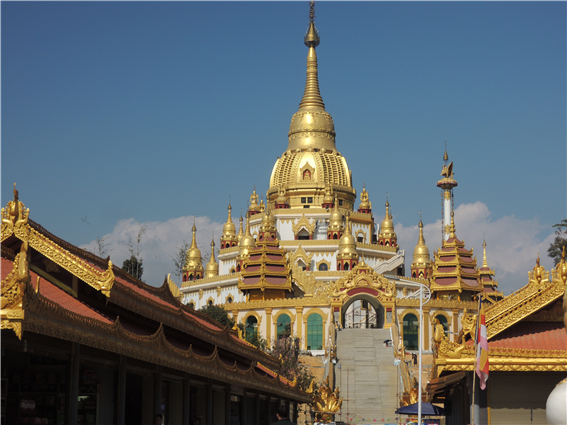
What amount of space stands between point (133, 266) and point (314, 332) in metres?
20.1

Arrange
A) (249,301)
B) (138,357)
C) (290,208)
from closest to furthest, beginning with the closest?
1. (138,357)
2. (249,301)
3. (290,208)

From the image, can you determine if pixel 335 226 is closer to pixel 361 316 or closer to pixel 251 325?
pixel 361 316

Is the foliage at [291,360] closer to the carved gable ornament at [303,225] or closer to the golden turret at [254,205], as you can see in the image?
the carved gable ornament at [303,225]

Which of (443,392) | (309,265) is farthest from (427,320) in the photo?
(443,392)

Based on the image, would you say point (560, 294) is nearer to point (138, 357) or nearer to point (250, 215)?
point (138, 357)

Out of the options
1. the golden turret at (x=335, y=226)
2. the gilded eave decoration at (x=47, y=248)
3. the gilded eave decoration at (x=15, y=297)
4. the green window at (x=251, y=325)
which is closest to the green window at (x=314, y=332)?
the green window at (x=251, y=325)

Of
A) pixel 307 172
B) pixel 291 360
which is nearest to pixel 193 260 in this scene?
pixel 307 172

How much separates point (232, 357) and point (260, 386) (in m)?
2.27

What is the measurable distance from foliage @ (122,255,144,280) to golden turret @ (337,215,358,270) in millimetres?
17564

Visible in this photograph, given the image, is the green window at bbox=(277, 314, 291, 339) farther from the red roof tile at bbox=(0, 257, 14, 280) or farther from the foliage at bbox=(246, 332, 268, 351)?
the red roof tile at bbox=(0, 257, 14, 280)

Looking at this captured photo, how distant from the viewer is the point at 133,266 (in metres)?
75.2

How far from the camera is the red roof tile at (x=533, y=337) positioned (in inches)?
864

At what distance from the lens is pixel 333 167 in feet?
300

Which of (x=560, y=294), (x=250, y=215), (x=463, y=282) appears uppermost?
(x=250, y=215)
